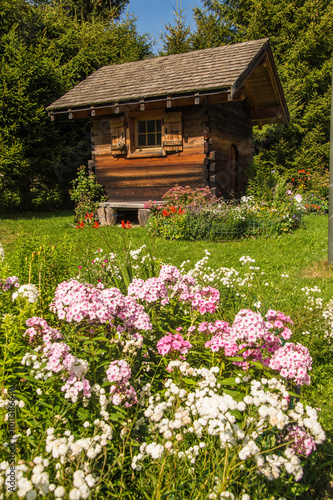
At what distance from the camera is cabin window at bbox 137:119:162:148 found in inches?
457

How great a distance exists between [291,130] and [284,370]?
59.1 ft

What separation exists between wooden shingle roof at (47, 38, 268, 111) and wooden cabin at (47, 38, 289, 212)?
33 mm

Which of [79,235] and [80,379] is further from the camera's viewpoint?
[79,235]

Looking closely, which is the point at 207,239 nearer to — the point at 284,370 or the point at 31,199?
the point at 284,370

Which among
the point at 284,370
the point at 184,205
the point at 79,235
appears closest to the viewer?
Result: the point at 284,370

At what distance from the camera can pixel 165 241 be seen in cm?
851

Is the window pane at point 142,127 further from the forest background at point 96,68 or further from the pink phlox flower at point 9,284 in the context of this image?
the pink phlox flower at point 9,284

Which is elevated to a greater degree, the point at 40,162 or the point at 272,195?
the point at 40,162

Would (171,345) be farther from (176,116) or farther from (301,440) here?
(176,116)

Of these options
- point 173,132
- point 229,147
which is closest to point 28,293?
point 173,132

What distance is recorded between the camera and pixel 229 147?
39.2 feet

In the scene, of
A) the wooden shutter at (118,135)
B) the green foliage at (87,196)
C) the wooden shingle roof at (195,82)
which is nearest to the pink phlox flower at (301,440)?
the wooden shingle roof at (195,82)

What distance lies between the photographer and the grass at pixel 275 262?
314 centimetres

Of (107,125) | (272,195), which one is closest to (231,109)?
(272,195)
